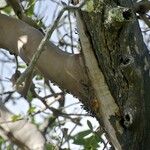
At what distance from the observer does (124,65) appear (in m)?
1.21

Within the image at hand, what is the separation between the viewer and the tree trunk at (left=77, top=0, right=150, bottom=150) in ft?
3.96

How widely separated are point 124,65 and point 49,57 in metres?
0.25

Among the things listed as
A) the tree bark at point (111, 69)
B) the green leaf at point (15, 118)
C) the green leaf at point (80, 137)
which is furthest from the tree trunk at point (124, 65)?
the green leaf at point (80, 137)

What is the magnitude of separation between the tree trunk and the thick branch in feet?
0.29

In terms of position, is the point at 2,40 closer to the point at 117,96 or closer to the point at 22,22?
the point at 22,22

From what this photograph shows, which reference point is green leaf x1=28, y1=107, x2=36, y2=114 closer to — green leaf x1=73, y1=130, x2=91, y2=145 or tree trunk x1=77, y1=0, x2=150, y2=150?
green leaf x1=73, y1=130, x2=91, y2=145

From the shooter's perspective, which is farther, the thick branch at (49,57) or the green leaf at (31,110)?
the green leaf at (31,110)

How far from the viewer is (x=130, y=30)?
4.03ft

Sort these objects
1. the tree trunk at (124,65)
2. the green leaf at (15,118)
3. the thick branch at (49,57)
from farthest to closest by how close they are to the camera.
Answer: the green leaf at (15,118), the thick branch at (49,57), the tree trunk at (124,65)

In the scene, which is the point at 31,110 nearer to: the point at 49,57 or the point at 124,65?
the point at 49,57

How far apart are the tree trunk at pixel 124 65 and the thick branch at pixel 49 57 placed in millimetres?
88

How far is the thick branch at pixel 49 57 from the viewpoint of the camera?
133cm

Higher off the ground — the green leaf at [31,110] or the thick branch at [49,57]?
the thick branch at [49,57]

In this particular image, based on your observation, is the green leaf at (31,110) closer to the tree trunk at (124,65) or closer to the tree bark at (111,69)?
the tree bark at (111,69)
